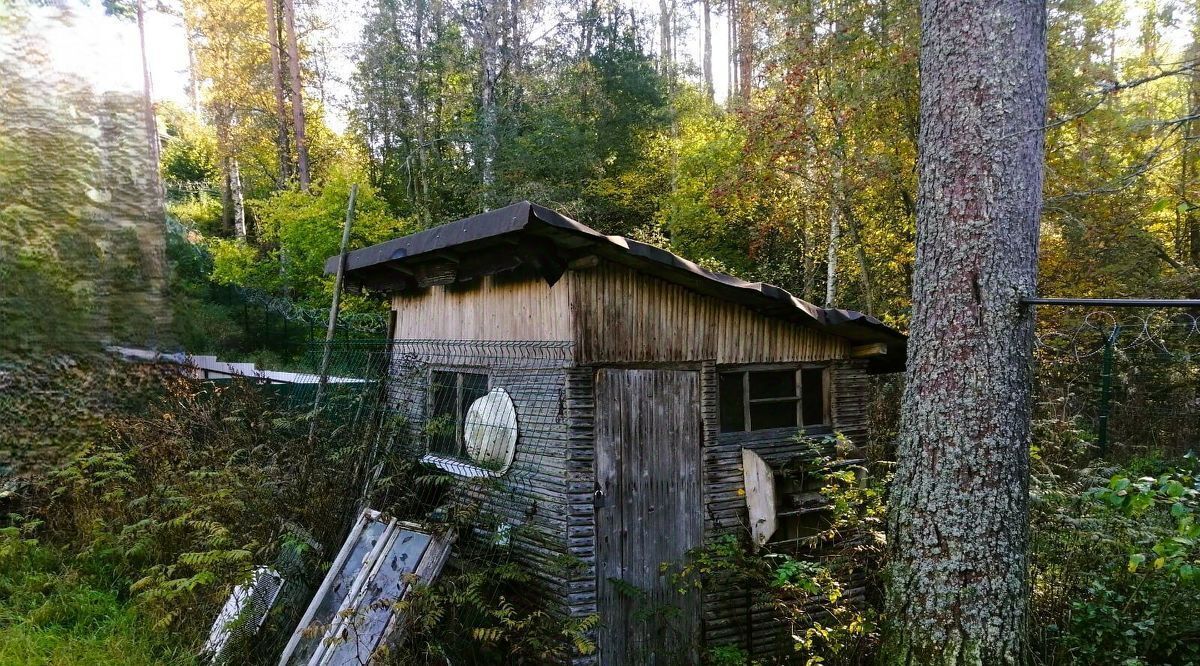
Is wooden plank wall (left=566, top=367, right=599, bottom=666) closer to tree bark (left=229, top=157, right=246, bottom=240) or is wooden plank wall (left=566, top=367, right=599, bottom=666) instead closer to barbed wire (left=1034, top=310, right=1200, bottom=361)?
barbed wire (left=1034, top=310, right=1200, bottom=361)

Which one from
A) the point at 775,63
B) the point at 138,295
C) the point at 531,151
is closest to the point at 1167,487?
the point at 138,295

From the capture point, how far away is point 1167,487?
286cm

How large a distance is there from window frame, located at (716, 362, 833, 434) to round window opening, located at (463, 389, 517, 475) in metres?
1.72

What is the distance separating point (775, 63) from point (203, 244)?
1515 centimetres

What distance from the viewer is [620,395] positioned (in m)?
5.00

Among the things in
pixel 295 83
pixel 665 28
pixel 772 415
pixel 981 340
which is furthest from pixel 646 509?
pixel 665 28

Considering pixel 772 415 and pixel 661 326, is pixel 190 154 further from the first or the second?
pixel 772 415

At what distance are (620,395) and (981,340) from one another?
2431 mm

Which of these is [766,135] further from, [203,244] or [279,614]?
[203,244]

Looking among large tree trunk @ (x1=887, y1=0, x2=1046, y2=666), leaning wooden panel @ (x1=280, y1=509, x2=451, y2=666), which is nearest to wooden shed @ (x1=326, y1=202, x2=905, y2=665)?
leaning wooden panel @ (x1=280, y1=509, x2=451, y2=666)

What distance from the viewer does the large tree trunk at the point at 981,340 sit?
346 centimetres

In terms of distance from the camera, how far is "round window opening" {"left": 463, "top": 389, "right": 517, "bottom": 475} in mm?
5297

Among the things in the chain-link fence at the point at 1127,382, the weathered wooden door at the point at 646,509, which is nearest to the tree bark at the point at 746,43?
the chain-link fence at the point at 1127,382

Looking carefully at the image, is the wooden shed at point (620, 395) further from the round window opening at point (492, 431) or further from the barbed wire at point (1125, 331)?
the barbed wire at point (1125, 331)
